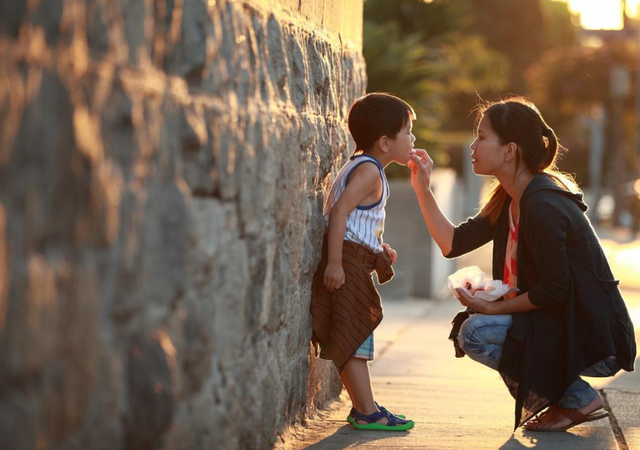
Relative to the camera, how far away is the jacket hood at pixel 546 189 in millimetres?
4227

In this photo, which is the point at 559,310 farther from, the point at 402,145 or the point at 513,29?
the point at 513,29

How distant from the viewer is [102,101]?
89.0 inches

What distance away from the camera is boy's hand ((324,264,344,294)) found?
4.07 metres

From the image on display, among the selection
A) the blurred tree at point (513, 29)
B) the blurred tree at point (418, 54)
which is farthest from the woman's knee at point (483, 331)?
the blurred tree at point (513, 29)

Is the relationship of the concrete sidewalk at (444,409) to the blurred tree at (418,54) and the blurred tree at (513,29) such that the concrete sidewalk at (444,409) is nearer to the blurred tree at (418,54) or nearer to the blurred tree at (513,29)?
the blurred tree at (418,54)

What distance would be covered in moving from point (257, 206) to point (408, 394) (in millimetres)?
2225

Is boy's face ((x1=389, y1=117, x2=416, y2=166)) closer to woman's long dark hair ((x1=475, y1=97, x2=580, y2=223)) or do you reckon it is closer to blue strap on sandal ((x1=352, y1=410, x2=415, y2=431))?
woman's long dark hair ((x1=475, y1=97, x2=580, y2=223))

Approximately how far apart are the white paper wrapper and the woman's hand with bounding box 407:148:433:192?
1.41 ft

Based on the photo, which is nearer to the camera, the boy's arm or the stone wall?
the stone wall

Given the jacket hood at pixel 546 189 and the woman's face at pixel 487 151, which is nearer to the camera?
the jacket hood at pixel 546 189

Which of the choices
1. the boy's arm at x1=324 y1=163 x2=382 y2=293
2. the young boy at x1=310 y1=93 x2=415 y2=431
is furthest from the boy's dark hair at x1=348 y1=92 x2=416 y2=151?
the boy's arm at x1=324 y1=163 x2=382 y2=293

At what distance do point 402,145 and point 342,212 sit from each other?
1.51 feet

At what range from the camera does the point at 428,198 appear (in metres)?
4.72

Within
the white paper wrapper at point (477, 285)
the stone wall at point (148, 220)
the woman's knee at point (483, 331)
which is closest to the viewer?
the stone wall at point (148, 220)
